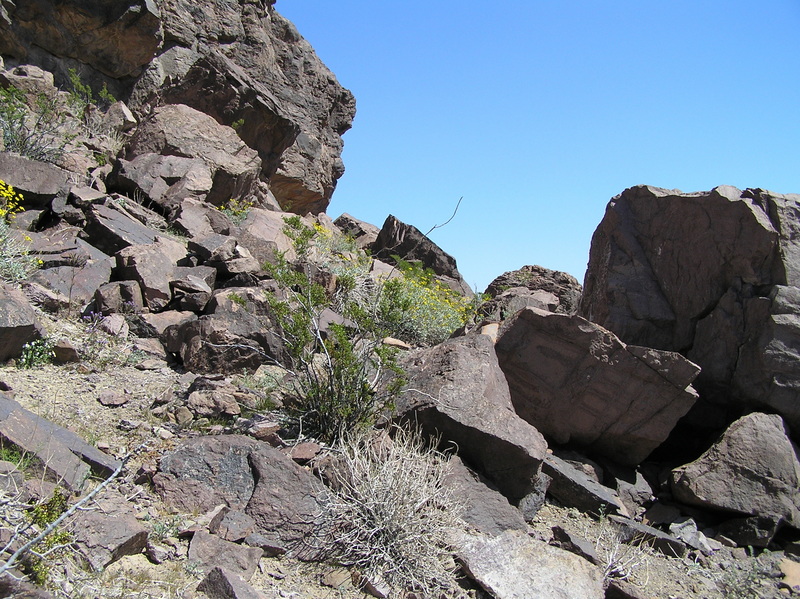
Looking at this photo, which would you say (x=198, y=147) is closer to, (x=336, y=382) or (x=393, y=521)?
(x=336, y=382)

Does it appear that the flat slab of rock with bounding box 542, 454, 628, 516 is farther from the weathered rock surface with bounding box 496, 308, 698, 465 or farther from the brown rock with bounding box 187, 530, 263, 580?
the brown rock with bounding box 187, 530, 263, 580

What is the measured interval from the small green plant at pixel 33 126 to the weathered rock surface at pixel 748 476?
28.4 ft

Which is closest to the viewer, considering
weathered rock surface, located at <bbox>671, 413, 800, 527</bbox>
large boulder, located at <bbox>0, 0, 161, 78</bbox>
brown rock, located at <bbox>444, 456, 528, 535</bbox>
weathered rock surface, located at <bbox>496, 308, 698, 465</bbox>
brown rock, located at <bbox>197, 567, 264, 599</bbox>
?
brown rock, located at <bbox>197, 567, 264, 599</bbox>

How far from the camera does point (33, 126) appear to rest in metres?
9.23

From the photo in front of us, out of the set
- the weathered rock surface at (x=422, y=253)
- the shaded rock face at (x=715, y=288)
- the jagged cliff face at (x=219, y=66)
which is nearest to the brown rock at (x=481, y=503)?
the shaded rock face at (x=715, y=288)

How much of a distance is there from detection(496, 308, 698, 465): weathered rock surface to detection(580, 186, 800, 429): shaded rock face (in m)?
0.88

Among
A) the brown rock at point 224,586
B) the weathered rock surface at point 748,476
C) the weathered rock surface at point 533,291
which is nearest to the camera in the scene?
the brown rock at point 224,586

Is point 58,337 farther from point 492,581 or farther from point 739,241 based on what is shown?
point 739,241

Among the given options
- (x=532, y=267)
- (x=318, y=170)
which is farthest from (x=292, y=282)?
(x=318, y=170)

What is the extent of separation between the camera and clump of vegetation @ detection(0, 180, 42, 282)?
18.9 feet

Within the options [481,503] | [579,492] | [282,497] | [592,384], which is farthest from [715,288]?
[282,497]

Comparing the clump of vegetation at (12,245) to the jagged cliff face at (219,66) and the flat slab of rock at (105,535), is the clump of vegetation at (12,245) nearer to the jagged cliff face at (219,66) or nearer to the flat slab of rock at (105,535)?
the flat slab of rock at (105,535)

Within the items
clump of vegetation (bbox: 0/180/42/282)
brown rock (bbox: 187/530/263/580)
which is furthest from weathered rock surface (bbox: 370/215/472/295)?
brown rock (bbox: 187/530/263/580)

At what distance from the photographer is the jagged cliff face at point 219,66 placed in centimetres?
A: 1057
